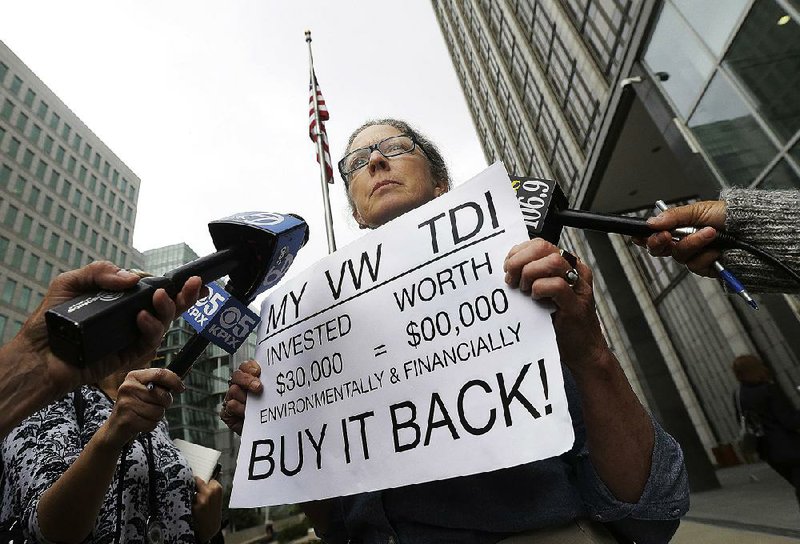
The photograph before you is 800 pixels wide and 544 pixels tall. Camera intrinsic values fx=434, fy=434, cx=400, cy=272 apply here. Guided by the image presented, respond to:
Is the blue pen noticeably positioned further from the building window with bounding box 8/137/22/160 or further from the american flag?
the building window with bounding box 8/137/22/160

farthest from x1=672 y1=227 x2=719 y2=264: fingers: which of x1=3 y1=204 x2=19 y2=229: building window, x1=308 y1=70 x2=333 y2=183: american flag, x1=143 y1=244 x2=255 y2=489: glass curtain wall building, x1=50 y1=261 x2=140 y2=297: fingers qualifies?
x1=143 y1=244 x2=255 y2=489: glass curtain wall building

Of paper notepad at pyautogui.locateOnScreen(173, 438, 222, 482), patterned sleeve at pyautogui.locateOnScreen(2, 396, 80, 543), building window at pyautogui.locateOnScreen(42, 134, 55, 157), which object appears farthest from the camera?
building window at pyautogui.locateOnScreen(42, 134, 55, 157)

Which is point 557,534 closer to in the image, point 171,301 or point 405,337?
point 405,337

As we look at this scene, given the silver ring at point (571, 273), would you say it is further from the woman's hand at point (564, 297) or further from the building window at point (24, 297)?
→ the building window at point (24, 297)

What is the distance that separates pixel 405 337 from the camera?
1.33 meters

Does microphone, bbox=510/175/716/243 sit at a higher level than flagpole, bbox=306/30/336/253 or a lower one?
lower

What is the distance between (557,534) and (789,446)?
15.6 ft

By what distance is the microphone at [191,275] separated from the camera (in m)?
0.86

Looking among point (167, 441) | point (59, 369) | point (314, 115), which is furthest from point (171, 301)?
point (314, 115)

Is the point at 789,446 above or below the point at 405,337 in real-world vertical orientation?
below

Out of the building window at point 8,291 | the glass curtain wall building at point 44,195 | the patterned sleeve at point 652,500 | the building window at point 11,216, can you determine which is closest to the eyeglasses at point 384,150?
the patterned sleeve at point 652,500

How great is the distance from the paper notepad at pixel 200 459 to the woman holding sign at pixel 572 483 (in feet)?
3.89

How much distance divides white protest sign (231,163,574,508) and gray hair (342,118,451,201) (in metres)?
0.85

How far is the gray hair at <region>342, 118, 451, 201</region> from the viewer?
7.59 ft
